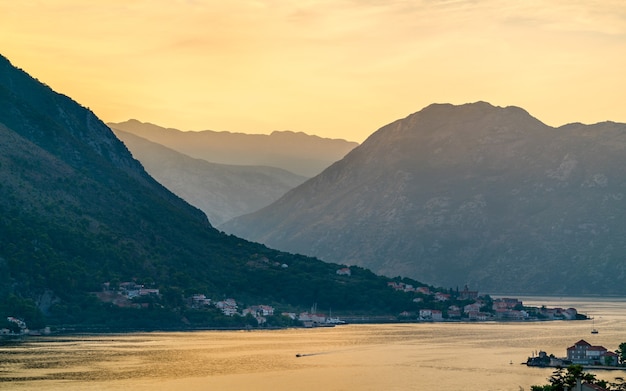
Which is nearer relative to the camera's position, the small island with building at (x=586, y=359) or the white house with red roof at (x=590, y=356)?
A: the small island with building at (x=586, y=359)

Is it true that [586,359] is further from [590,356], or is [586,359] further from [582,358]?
[590,356]

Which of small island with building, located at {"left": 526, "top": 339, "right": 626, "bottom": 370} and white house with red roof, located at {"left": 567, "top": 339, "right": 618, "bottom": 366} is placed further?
white house with red roof, located at {"left": 567, "top": 339, "right": 618, "bottom": 366}

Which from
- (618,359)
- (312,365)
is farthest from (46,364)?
(618,359)

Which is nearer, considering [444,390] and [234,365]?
[444,390]

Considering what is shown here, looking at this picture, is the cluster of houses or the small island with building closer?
the small island with building

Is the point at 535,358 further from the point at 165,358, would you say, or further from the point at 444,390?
the point at 165,358

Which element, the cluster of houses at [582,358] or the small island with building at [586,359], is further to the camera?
the cluster of houses at [582,358]

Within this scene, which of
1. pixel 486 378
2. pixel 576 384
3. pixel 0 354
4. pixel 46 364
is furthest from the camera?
pixel 0 354

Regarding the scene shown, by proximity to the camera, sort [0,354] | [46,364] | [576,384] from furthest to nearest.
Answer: [0,354] → [46,364] → [576,384]

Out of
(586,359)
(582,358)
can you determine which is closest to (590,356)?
(586,359)
